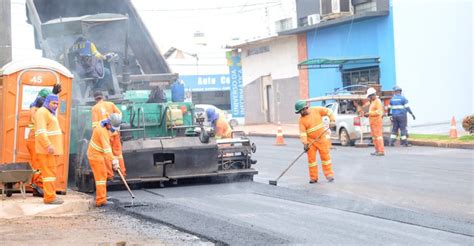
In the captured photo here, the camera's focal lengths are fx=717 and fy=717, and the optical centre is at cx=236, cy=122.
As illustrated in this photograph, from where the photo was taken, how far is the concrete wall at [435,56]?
84.6ft

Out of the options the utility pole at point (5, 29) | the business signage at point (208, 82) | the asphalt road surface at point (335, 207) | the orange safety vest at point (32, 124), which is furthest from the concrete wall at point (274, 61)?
the orange safety vest at point (32, 124)

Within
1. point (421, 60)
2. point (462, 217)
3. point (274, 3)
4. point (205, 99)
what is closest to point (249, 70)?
point (274, 3)

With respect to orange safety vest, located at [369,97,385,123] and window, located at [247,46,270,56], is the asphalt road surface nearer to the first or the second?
orange safety vest, located at [369,97,385,123]

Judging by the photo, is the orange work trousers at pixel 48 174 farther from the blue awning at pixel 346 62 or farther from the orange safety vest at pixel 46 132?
the blue awning at pixel 346 62

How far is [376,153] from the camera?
648 inches

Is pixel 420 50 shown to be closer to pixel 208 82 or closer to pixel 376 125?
pixel 376 125

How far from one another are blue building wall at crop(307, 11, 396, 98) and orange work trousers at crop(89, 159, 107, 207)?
1745 cm

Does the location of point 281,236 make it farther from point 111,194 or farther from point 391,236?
point 111,194

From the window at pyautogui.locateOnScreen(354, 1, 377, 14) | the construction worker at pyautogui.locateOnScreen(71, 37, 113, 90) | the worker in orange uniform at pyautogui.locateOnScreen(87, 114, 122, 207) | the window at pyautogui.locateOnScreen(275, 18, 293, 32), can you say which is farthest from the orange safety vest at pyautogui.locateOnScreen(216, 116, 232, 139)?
the window at pyautogui.locateOnScreen(275, 18, 293, 32)

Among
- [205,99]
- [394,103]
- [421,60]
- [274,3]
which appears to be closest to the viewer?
[394,103]

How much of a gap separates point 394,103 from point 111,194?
10657 mm

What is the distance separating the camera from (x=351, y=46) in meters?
28.0

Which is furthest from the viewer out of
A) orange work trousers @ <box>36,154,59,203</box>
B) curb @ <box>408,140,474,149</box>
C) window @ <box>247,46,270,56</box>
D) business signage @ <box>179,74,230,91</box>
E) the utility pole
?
business signage @ <box>179,74,230,91</box>

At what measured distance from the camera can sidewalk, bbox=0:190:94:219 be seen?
9234 mm
